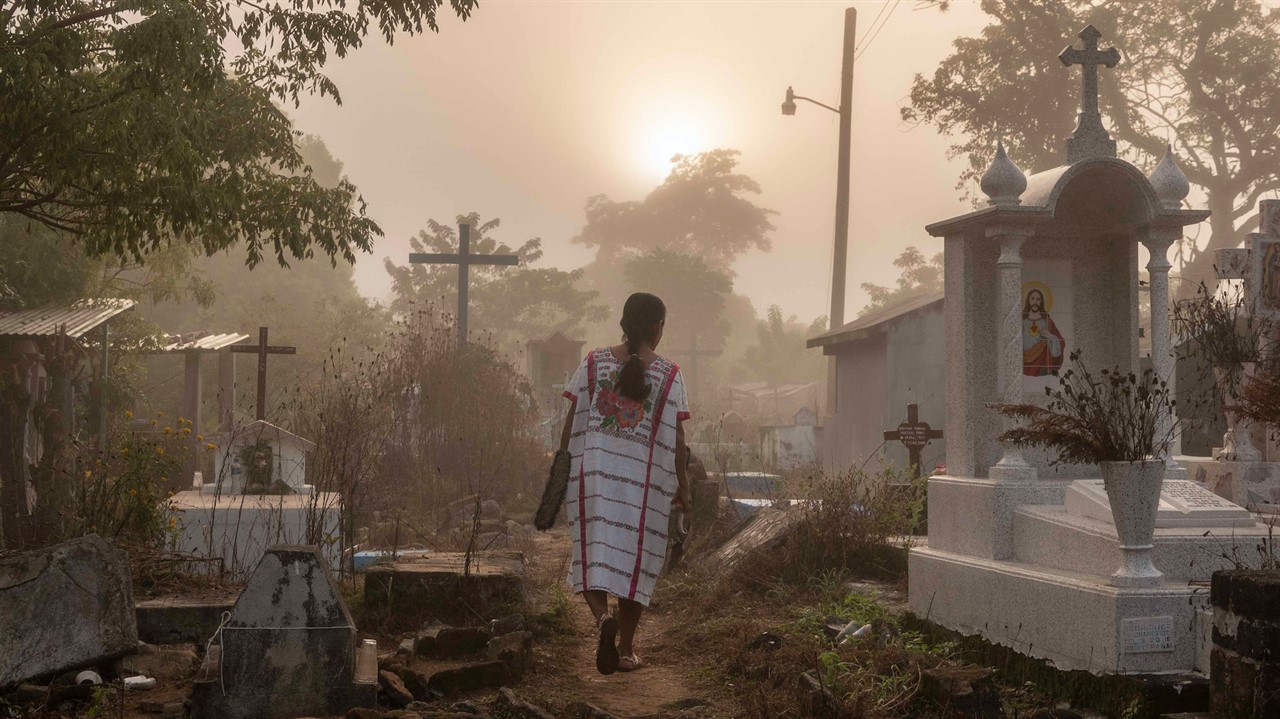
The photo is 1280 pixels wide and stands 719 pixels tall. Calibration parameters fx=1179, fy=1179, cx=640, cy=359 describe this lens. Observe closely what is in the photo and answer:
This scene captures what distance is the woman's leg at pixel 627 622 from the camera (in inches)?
239

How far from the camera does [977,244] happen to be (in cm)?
754

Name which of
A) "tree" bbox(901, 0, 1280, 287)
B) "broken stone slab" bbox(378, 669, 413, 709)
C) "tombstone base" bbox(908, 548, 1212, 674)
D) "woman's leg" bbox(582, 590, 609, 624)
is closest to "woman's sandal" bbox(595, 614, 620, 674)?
"woman's leg" bbox(582, 590, 609, 624)

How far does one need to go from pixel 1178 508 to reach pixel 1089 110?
272cm

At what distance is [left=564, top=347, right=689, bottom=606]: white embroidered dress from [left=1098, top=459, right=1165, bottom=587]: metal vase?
2.09 m

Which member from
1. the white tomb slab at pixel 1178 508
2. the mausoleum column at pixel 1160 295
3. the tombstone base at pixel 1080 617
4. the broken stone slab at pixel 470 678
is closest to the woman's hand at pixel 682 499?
the broken stone slab at pixel 470 678

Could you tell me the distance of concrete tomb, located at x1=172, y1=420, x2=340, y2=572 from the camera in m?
8.42

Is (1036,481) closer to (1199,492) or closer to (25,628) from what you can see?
(1199,492)

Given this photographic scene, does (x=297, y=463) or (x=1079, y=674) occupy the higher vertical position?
(x=297, y=463)

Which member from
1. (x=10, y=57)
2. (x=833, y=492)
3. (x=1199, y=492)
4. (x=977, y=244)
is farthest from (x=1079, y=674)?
(x=10, y=57)

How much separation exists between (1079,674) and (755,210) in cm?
6270

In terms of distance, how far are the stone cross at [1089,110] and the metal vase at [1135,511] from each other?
8.44ft

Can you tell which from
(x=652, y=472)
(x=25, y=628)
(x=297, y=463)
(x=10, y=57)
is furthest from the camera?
(x=297, y=463)

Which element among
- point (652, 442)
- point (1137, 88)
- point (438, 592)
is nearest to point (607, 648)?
point (652, 442)

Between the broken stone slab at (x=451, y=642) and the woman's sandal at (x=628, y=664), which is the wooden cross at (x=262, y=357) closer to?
the broken stone slab at (x=451, y=642)
